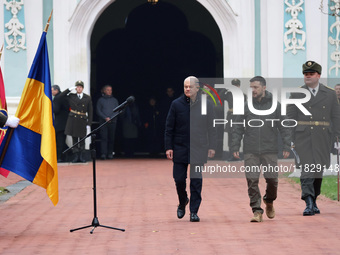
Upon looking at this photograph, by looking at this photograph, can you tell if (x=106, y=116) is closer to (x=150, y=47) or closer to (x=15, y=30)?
(x=15, y=30)

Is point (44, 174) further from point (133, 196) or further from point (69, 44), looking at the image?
point (69, 44)

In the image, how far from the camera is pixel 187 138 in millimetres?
11055

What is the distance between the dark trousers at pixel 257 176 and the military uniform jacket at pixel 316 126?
79cm

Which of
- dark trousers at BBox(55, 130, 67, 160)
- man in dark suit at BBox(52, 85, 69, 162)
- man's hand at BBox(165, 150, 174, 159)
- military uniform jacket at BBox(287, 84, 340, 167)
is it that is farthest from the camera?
dark trousers at BBox(55, 130, 67, 160)

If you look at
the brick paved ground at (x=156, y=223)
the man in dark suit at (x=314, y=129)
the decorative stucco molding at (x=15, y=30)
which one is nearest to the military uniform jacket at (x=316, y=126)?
the man in dark suit at (x=314, y=129)

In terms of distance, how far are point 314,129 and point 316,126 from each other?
0.05 metres

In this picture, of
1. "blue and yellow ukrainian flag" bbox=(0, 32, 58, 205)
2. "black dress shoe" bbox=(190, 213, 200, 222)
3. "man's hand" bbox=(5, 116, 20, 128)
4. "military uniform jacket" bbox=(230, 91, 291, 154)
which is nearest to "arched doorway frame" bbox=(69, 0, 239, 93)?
"military uniform jacket" bbox=(230, 91, 291, 154)

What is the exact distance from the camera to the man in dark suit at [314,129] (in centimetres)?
1141

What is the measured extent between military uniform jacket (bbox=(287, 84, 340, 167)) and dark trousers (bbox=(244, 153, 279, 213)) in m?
0.79

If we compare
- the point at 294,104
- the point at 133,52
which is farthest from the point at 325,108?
the point at 133,52

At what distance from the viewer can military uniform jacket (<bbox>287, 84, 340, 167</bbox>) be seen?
1149cm

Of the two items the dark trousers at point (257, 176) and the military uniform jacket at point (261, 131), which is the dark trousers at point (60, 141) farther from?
the dark trousers at point (257, 176)

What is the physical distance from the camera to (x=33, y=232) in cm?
995

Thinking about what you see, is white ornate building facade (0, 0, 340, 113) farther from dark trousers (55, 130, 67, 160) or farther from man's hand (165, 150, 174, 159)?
man's hand (165, 150, 174, 159)
